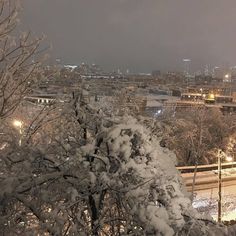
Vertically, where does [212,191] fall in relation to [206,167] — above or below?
below

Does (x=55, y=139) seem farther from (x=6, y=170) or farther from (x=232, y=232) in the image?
(x=232, y=232)

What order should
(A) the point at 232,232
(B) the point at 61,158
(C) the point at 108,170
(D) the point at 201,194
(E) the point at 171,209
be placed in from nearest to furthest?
(E) the point at 171,209 → (C) the point at 108,170 → (B) the point at 61,158 → (A) the point at 232,232 → (D) the point at 201,194

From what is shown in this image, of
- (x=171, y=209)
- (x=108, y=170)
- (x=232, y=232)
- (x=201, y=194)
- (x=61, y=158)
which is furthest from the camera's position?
(x=201, y=194)

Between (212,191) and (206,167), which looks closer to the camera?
(212,191)

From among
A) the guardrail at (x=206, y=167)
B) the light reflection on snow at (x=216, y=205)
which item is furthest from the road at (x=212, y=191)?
the guardrail at (x=206, y=167)

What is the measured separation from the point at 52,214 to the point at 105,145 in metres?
0.95

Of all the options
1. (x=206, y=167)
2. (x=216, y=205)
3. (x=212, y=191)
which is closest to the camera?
(x=216, y=205)

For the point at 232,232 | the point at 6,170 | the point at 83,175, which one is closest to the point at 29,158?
the point at 6,170

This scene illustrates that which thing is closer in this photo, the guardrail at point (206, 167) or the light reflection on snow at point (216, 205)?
the light reflection on snow at point (216, 205)

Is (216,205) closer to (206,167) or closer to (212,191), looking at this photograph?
(212,191)

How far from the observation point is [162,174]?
4.87 metres

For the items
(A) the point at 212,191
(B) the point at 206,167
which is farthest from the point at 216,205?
(B) the point at 206,167

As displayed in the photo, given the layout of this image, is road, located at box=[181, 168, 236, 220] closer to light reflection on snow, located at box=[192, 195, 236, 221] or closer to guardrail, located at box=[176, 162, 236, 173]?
light reflection on snow, located at box=[192, 195, 236, 221]

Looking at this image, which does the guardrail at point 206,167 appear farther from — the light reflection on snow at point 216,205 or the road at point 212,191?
the light reflection on snow at point 216,205
